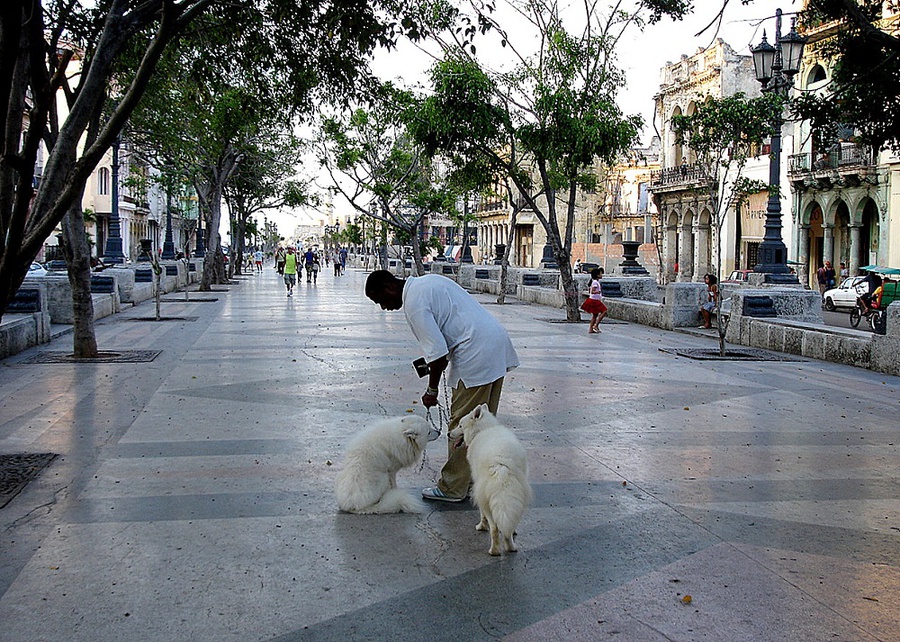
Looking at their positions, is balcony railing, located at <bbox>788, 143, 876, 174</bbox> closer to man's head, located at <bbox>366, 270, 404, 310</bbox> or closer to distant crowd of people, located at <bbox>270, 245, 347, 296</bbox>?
distant crowd of people, located at <bbox>270, 245, 347, 296</bbox>

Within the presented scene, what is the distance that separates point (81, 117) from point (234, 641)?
416cm

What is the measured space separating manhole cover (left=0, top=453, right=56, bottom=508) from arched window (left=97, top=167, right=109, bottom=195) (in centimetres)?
5788

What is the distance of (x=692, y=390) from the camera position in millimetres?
11180

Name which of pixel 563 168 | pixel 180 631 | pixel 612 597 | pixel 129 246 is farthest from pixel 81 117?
pixel 129 246

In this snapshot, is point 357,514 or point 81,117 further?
point 81,117

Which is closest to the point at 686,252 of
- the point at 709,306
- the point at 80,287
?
the point at 709,306

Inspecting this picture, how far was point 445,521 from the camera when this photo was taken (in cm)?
585

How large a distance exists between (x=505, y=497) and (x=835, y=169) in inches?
1536

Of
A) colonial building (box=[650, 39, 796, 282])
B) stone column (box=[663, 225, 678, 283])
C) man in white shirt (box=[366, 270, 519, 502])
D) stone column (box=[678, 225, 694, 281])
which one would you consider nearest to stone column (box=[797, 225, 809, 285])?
colonial building (box=[650, 39, 796, 282])

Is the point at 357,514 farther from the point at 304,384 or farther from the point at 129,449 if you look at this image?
the point at 304,384

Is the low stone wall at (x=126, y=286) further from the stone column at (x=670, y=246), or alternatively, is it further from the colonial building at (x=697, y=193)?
the stone column at (x=670, y=246)

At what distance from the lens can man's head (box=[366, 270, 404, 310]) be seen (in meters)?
5.77

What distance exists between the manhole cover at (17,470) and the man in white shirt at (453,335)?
2.85 meters

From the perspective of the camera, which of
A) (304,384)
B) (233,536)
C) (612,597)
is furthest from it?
(304,384)
